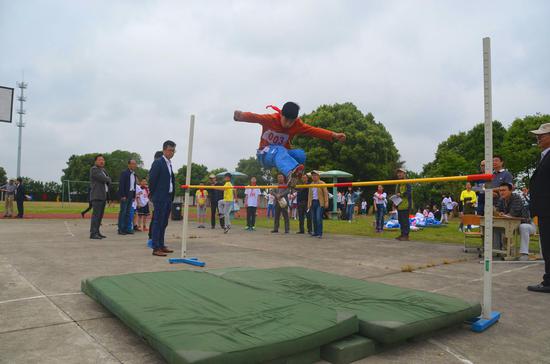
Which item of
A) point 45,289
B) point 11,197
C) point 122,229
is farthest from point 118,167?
point 45,289

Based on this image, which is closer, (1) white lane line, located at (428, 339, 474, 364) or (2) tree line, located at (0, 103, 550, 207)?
(1) white lane line, located at (428, 339, 474, 364)

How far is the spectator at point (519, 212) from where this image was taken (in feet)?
22.1

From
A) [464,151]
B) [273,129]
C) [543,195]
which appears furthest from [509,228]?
[464,151]

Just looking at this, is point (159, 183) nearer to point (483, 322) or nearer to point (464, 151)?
point (483, 322)

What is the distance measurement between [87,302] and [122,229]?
746cm

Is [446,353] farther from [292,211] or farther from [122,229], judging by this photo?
[292,211]

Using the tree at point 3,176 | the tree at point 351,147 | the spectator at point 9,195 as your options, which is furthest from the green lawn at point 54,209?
the tree at point 3,176

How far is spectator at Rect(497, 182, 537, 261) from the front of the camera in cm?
673

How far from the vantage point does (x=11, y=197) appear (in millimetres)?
16266

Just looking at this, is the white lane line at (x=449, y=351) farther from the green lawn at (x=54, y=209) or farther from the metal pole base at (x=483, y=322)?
the green lawn at (x=54, y=209)

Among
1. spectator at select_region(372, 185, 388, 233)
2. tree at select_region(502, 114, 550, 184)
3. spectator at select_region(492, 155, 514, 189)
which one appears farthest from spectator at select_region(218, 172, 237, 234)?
tree at select_region(502, 114, 550, 184)

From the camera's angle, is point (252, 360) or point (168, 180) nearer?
point (252, 360)

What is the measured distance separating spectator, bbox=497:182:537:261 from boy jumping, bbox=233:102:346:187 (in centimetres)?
383

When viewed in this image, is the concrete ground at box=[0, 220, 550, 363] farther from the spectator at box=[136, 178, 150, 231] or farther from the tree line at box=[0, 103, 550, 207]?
the tree line at box=[0, 103, 550, 207]
